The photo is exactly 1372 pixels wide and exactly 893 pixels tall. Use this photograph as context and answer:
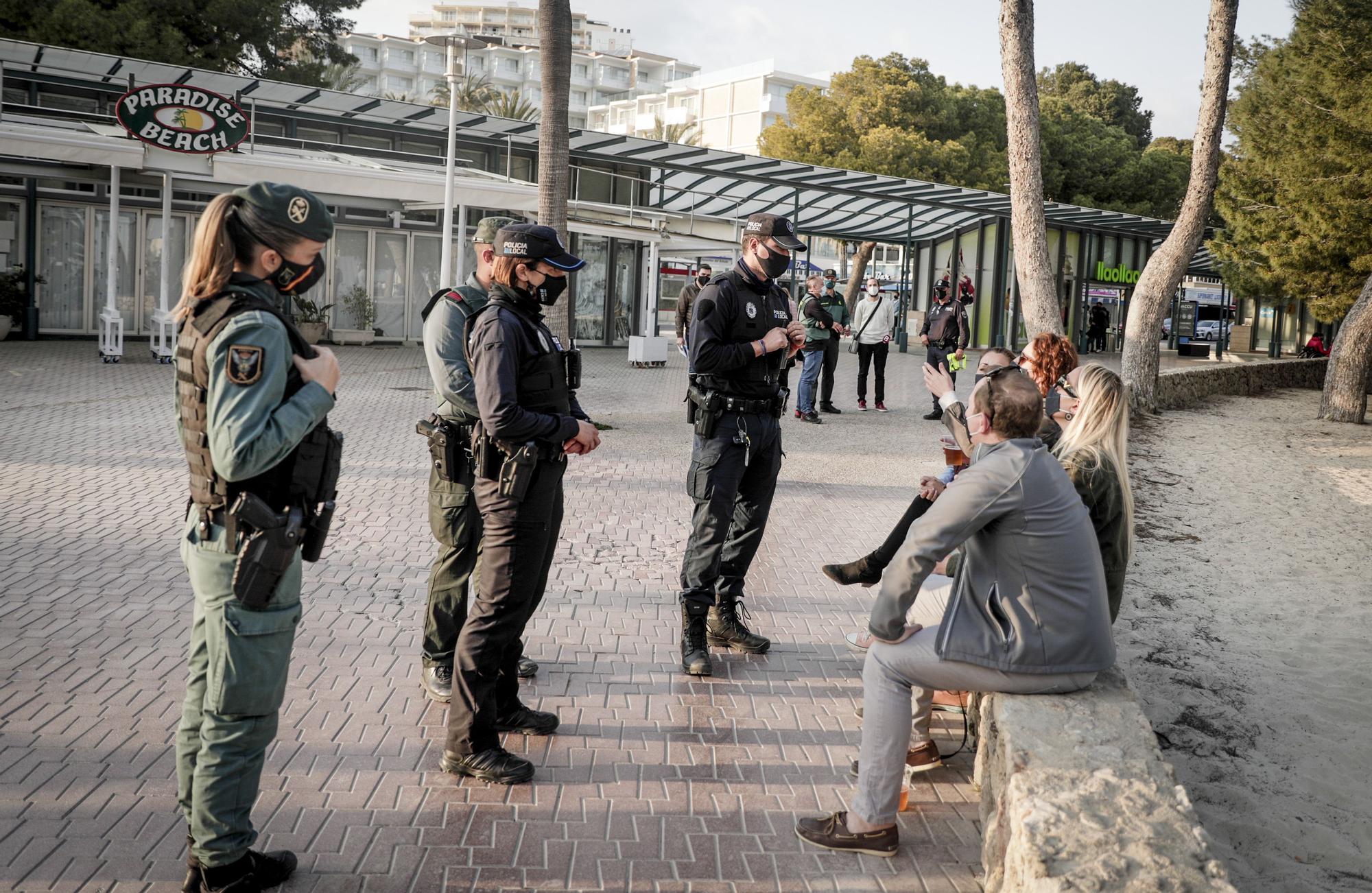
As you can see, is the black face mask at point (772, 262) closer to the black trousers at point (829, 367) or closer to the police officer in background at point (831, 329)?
the police officer in background at point (831, 329)

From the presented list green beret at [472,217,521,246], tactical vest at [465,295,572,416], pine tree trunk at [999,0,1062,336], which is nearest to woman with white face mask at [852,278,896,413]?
pine tree trunk at [999,0,1062,336]

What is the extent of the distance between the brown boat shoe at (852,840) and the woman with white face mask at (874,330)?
1078 centimetres

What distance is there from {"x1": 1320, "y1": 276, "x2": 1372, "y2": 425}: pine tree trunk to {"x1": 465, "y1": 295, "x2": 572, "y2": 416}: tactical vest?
17.3 meters

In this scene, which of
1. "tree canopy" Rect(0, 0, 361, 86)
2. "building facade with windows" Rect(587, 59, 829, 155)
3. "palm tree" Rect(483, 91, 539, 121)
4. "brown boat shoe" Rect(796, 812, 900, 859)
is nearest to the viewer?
"brown boat shoe" Rect(796, 812, 900, 859)

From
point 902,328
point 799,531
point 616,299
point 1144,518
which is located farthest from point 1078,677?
point 902,328

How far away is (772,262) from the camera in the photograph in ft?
17.0

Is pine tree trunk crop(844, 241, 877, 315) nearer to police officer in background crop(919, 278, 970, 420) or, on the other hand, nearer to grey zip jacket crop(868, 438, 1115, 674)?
police officer in background crop(919, 278, 970, 420)

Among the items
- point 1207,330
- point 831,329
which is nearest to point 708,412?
point 831,329

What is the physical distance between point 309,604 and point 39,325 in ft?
54.2

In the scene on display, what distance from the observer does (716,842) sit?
11.4 feet

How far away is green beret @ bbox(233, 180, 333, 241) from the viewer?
9.21ft

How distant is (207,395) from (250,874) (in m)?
1.27

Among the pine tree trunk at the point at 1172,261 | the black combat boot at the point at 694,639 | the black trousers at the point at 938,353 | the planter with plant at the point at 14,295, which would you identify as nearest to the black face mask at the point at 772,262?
the black combat boot at the point at 694,639

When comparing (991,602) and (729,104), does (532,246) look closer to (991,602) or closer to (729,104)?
(991,602)
